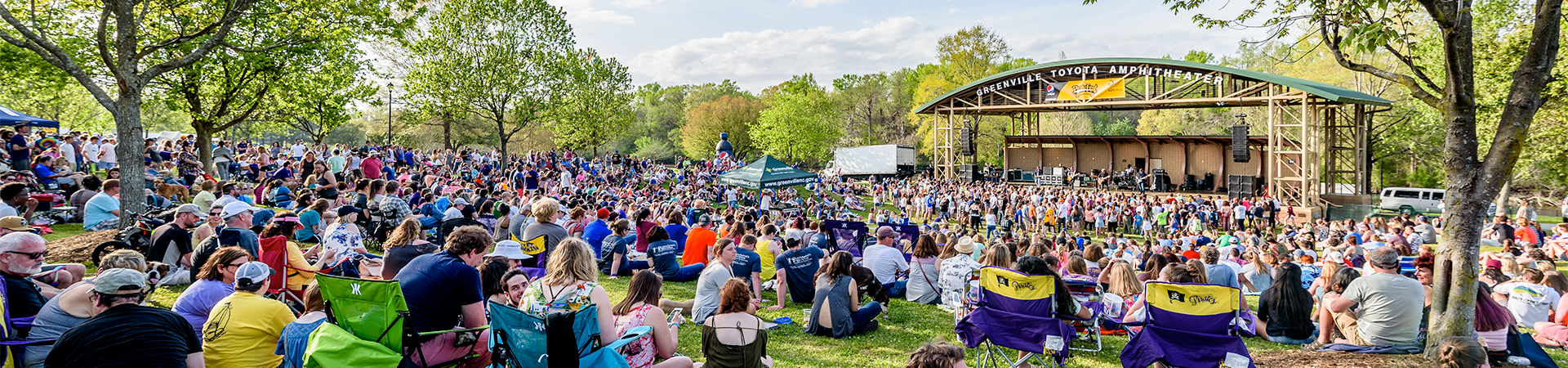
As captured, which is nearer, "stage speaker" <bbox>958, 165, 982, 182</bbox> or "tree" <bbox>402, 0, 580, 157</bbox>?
"tree" <bbox>402, 0, 580, 157</bbox>

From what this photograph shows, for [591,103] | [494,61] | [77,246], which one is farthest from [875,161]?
[77,246]

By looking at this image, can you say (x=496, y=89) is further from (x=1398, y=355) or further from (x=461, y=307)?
(x=1398, y=355)

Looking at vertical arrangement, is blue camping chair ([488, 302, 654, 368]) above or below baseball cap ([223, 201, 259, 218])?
below

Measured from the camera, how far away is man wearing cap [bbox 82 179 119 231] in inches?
368

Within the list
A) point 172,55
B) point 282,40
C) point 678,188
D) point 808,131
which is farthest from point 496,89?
point 808,131

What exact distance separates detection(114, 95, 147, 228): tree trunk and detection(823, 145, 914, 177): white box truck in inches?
1126

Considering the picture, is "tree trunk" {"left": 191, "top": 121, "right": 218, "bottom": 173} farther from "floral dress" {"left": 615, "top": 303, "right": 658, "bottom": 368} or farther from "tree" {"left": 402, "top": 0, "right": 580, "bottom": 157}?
"floral dress" {"left": 615, "top": 303, "right": 658, "bottom": 368}

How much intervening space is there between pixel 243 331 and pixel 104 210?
834 cm

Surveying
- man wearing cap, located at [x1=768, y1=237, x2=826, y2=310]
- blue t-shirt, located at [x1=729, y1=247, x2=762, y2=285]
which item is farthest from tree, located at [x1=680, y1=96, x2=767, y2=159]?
blue t-shirt, located at [x1=729, y1=247, x2=762, y2=285]

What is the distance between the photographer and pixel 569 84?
31781 millimetres

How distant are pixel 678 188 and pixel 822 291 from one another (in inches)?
769

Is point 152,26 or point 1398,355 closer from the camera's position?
point 1398,355

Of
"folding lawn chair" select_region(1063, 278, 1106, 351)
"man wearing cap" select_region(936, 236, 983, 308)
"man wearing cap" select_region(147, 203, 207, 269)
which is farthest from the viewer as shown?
"man wearing cap" select_region(936, 236, 983, 308)

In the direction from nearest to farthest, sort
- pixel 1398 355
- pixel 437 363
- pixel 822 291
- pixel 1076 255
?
1. pixel 437 363
2. pixel 1398 355
3. pixel 822 291
4. pixel 1076 255
